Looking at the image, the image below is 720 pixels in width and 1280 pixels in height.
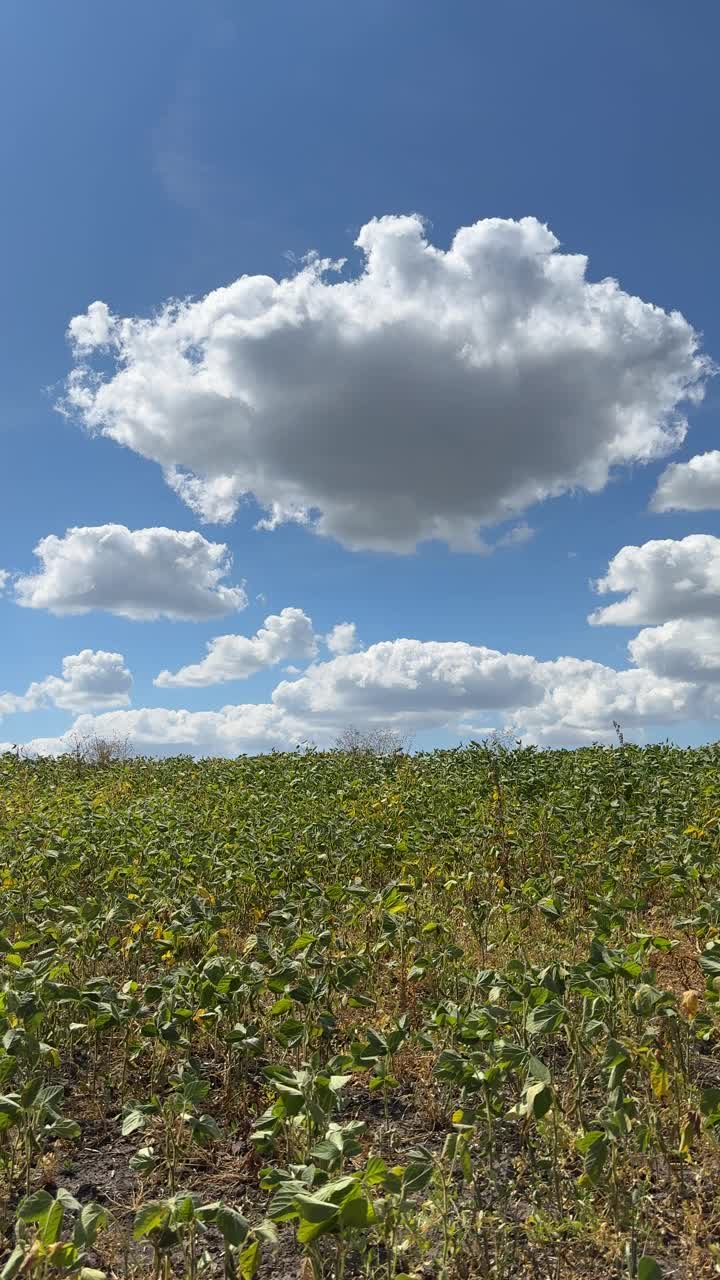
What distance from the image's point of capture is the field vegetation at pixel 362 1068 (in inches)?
109

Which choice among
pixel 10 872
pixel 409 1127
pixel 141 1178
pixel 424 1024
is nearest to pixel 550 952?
pixel 424 1024

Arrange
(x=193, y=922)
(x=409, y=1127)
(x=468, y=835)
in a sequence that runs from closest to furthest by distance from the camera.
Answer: (x=409, y=1127) → (x=193, y=922) → (x=468, y=835)

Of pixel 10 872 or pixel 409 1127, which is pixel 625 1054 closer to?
pixel 409 1127

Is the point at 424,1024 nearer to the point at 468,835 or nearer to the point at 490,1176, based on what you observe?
the point at 490,1176

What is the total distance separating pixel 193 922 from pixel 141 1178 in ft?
5.45

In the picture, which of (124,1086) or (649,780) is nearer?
(124,1086)

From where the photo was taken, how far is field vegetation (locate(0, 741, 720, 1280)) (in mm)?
2764

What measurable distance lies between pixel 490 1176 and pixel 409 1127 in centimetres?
80

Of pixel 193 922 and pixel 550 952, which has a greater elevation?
pixel 193 922

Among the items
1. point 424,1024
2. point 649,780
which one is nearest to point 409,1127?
point 424,1024

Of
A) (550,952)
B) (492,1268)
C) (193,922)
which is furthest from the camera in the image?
(550,952)

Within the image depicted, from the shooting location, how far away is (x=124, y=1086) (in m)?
4.26

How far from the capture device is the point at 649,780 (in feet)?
34.5

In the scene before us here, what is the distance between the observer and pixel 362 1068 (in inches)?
142
